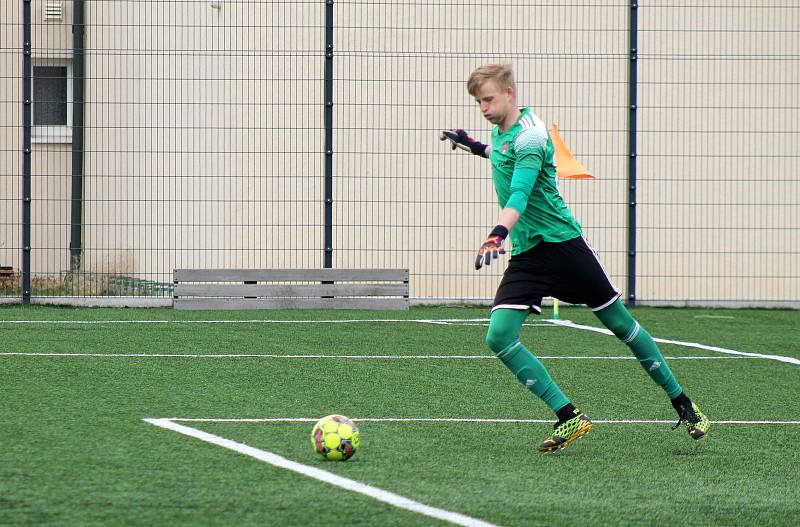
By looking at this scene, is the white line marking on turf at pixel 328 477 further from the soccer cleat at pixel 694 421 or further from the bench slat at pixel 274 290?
the bench slat at pixel 274 290

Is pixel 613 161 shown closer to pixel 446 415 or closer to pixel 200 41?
pixel 200 41

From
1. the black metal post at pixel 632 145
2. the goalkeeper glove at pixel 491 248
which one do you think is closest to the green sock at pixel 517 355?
the goalkeeper glove at pixel 491 248

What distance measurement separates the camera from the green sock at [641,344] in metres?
6.50

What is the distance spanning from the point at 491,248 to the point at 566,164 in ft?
28.7

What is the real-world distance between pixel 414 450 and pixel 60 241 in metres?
10.2

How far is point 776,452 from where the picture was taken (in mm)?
6184

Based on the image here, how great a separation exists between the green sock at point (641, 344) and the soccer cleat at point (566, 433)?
0.53m

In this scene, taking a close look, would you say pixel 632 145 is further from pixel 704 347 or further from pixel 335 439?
pixel 335 439

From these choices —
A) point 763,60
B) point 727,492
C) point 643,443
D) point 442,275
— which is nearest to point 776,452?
point 643,443

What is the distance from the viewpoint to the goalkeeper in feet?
20.3

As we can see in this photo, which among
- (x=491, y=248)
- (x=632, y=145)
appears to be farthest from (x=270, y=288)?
(x=491, y=248)

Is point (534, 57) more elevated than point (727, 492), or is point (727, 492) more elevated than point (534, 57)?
point (534, 57)

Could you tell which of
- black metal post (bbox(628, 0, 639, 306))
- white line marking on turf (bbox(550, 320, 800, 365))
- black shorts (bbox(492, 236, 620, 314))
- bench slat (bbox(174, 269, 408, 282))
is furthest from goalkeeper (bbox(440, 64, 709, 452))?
black metal post (bbox(628, 0, 639, 306))

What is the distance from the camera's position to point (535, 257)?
20.8 ft
